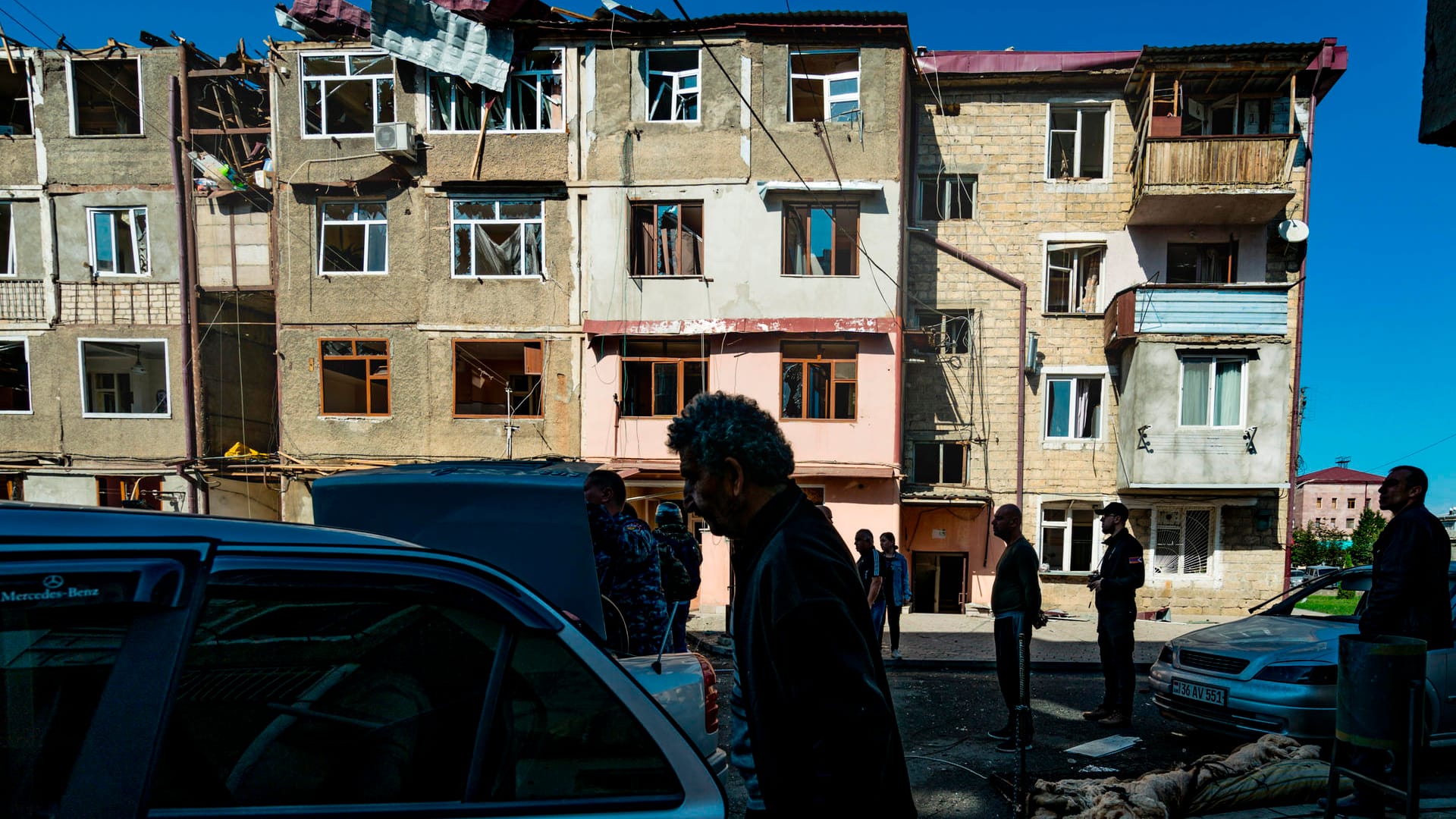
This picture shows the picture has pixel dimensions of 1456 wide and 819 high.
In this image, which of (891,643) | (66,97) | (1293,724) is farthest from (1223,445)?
(66,97)

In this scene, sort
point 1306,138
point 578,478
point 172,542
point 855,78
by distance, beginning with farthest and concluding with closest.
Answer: point 1306,138 < point 855,78 < point 578,478 < point 172,542

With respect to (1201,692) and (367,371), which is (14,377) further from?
(1201,692)

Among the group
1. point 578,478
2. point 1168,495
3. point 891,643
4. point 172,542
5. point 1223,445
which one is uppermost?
point 172,542

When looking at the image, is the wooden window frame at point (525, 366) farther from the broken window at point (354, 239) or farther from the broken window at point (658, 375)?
the broken window at point (354, 239)

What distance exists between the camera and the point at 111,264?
16.3m

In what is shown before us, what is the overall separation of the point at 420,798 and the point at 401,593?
0.46m

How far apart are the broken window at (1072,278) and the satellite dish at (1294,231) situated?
3511 millimetres

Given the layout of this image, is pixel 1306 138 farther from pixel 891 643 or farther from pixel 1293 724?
pixel 1293 724

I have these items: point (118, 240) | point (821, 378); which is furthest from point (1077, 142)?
point (118, 240)

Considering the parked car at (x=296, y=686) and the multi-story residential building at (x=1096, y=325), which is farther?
the multi-story residential building at (x=1096, y=325)

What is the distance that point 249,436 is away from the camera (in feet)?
57.3

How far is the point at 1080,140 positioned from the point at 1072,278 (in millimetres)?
3083

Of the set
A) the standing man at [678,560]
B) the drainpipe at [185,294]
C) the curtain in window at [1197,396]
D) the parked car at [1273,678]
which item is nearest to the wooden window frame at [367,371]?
the drainpipe at [185,294]

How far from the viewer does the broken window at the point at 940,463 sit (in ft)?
54.3
